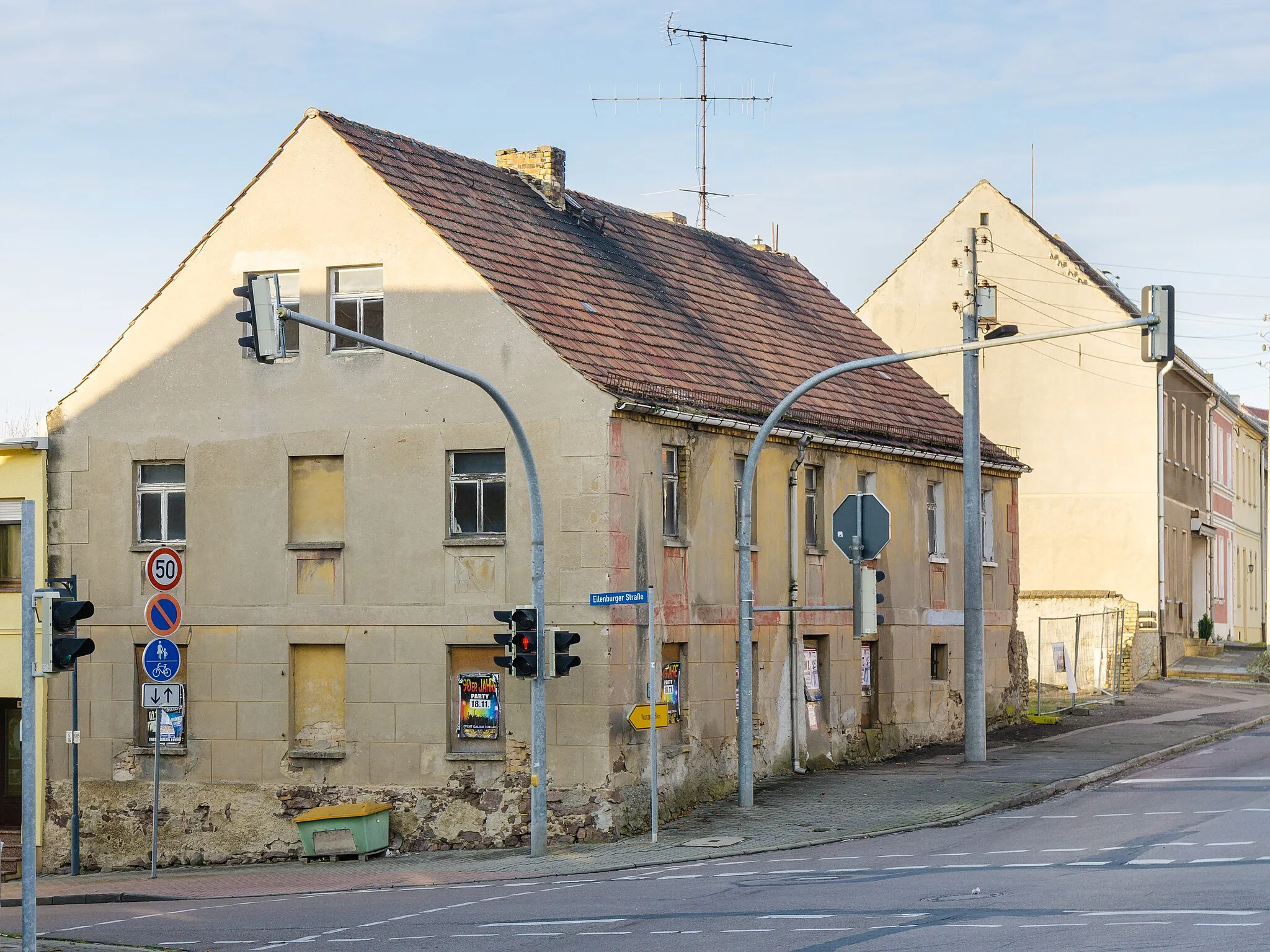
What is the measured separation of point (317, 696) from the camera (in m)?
25.8

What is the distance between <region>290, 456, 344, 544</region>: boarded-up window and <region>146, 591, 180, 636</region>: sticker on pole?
3973 millimetres

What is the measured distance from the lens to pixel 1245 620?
213ft

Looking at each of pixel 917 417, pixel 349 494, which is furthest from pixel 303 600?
pixel 917 417

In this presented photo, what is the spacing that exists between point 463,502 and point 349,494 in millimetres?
1776

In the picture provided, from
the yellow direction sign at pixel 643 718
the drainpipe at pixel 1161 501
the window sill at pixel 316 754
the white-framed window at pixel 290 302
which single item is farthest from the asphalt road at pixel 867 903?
the drainpipe at pixel 1161 501

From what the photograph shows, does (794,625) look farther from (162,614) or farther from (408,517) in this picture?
(162,614)

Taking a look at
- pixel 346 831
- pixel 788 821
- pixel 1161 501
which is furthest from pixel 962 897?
pixel 1161 501

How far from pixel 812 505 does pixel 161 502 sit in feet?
33.6

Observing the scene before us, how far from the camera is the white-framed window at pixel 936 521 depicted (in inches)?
1319

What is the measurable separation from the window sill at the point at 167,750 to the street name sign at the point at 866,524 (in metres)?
9.91

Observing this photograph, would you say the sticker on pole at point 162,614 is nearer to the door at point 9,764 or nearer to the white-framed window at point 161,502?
the white-framed window at point 161,502

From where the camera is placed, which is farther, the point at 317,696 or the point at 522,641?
the point at 317,696

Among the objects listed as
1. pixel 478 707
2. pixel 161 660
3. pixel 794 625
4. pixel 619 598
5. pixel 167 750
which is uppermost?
pixel 619 598

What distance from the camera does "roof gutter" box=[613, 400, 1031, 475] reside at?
81.1 feet
